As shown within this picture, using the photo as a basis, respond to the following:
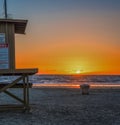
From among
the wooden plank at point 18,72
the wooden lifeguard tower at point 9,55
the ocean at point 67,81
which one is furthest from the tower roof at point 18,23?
the ocean at point 67,81

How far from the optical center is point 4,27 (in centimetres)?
1686

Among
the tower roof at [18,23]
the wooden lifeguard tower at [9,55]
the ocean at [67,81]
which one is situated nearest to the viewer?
the wooden lifeguard tower at [9,55]

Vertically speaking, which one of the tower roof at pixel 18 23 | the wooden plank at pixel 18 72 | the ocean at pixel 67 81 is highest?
the tower roof at pixel 18 23

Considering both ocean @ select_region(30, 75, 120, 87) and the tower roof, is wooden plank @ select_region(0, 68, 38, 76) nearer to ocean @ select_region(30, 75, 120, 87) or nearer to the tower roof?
the tower roof

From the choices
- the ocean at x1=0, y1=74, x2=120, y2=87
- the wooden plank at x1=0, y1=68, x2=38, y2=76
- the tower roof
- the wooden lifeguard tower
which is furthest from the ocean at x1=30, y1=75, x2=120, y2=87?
the wooden plank at x1=0, y1=68, x2=38, y2=76

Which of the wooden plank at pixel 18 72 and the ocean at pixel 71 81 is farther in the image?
the ocean at pixel 71 81

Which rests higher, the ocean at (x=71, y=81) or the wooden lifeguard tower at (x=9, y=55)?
the wooden lifeguard tower at (x=9, y=55)

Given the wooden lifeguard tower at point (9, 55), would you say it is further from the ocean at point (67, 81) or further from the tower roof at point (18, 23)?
the ocean at point (67, 81)

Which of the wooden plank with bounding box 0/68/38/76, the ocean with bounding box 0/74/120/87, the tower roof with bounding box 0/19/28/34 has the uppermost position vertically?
the tower roof with bounding box 0/19/28/34

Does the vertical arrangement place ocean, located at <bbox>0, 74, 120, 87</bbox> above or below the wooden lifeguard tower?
below

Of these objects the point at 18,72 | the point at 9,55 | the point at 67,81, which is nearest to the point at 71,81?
the point at 67,81

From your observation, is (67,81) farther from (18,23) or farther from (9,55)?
(9,55)

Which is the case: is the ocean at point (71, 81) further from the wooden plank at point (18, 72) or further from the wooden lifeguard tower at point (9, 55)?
the wooden plank at point (18, 72)

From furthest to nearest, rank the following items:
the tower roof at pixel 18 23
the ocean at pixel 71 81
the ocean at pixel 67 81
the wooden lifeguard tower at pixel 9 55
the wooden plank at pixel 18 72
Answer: the ocean at pixel 71 81, the ocean at pixel 67 81, the tower roof at pixel 18 23, the wooden lifeguard tower at pixel 9 55, the wooden plank at pixel 18 72
